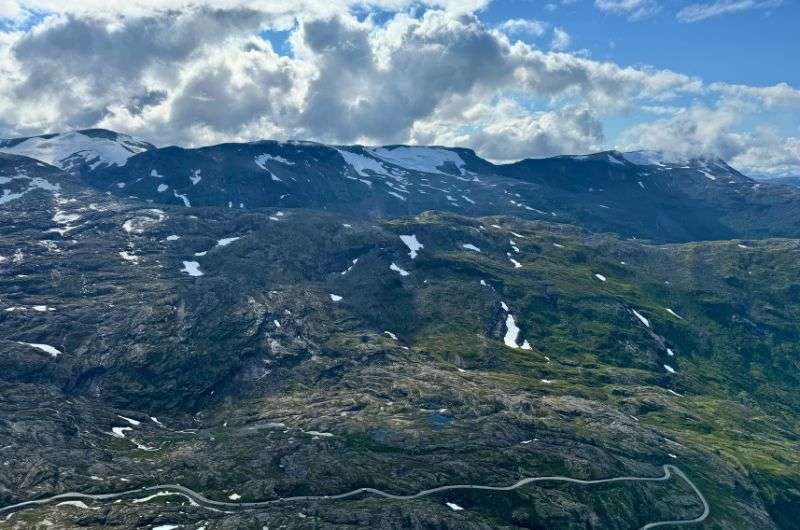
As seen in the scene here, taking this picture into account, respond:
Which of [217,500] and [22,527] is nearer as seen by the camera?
[22,527]

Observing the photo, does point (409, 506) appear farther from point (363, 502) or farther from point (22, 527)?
point (22, 527)

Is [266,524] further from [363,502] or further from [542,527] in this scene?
[542,527]

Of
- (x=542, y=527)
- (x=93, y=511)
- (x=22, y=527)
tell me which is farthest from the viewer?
(x=542, y=527)

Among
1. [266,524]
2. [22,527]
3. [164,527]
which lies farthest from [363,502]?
[22,527]

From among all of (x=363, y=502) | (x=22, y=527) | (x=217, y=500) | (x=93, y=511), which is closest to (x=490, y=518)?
(x=363, y=502)

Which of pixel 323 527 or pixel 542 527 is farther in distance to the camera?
pixel 542 527

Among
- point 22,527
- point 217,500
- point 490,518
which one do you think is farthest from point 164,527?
point 490,518

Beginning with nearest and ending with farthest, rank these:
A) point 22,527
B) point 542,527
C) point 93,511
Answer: point 22,527 < point 93,511 < point 542,527

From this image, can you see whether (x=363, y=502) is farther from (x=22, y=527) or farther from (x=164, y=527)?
(x=22, y=527)
